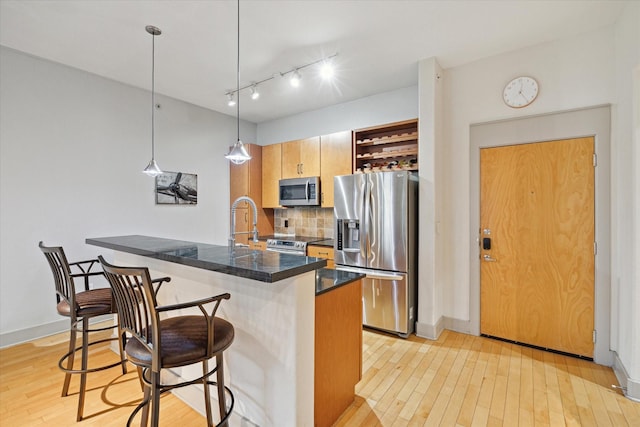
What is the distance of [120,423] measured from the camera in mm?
1846

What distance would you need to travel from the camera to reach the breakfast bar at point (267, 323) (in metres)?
1.45

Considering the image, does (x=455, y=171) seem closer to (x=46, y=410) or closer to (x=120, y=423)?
(x=120, y=423)

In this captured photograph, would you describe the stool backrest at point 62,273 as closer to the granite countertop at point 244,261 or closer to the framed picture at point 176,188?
the granite countertop at point 244,261

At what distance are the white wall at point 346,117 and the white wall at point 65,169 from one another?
4.83ft

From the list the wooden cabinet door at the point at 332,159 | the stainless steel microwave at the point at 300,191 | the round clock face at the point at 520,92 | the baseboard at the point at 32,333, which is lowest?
the baseboard at the point at 32,333

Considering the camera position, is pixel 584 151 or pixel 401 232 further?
pixel 401 232

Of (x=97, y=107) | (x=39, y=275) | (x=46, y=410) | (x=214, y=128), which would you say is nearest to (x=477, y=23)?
(x=214, y=128)

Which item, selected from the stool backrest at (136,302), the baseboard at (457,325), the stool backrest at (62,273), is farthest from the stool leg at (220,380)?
the baseboard at (457,325)

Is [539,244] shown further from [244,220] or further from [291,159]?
[244,220]

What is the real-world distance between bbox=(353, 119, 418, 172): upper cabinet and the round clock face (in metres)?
0.91

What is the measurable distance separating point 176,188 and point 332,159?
2235 mm

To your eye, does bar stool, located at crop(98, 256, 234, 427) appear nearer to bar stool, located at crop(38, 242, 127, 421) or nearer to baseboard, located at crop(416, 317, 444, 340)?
bar stool, located at crop(38, 242, 127, 421)

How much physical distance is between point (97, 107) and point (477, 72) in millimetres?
4267

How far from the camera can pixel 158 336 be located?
49.5 inches
